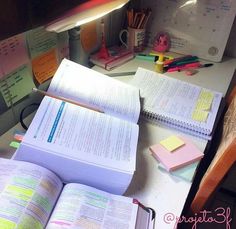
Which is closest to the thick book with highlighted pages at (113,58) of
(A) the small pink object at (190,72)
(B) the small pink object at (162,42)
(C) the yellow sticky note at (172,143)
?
(B) the small pink object at (162,42)

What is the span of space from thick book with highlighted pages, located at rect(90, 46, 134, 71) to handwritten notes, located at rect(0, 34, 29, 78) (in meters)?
0.38

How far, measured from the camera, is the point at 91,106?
786 mm

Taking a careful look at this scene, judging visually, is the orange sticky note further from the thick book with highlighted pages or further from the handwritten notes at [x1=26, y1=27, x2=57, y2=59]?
the thick book with highlighted pages

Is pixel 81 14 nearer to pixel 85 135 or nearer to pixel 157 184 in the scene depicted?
pixel 85 135

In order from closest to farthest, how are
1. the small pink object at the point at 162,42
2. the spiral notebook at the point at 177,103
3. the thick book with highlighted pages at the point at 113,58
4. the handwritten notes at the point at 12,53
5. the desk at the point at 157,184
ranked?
the desk at the point at 157,184
the handwritten notes at the point at 12,53
the spiral notebook at the point at 177,103
the thick book with highlighted pages at the point at 113,58
the small pink object at the point at 162,42

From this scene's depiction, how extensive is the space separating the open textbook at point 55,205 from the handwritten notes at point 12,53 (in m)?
0.27

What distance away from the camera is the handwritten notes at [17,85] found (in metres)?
0.75

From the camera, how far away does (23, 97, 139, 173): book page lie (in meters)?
0.62

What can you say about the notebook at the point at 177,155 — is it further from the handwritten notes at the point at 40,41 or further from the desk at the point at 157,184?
the handwritten notes at the point at 40,41

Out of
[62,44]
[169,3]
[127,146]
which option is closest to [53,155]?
[127,146]

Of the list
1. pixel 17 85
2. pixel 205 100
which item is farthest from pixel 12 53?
pixel 205 100

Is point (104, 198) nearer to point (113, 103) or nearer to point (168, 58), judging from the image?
point (113, 103)

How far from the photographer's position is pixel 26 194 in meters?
0.53

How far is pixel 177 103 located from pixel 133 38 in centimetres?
46
